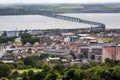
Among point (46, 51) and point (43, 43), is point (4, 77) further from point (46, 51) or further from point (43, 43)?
point (43, 43)

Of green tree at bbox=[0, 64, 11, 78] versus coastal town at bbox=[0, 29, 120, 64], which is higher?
green tree at bbox=[0, 64, 11, 78]

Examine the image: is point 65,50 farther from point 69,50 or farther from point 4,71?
point 4,71

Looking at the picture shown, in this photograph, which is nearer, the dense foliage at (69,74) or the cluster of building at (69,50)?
the dense foliage at (69,74)

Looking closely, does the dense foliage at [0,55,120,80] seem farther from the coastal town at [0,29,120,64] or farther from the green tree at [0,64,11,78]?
the coastal town at [0,29,120,64]

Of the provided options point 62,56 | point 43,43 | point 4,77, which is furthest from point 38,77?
point 43,43

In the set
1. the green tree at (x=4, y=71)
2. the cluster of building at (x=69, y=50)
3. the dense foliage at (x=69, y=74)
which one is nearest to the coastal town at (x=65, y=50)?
the cluster of building at (x=69, y=50)

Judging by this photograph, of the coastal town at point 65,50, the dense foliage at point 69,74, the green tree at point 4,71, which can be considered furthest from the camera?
the coastal town at point 65,50

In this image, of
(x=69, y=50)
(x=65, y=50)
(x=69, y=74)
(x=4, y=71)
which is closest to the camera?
(x=69, y=74)

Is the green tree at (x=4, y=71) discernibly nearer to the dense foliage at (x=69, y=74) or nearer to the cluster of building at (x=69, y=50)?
the dense foliage at (x=69, y=74)

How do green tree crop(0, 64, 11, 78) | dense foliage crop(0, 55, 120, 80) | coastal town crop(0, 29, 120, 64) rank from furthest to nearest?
coastal town crop(0, 29, 120, 64) → green tree crop(0, 64, 11, 78) → dense foliage crop(0, 55, 120, 80)

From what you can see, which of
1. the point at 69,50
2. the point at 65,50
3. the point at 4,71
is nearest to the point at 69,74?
the point at 4,71

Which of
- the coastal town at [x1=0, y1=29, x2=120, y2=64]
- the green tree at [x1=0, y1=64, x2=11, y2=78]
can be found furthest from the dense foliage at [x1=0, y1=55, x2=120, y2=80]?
the coastal town at [x1=0, y1=29, x2=120, y2=64]
